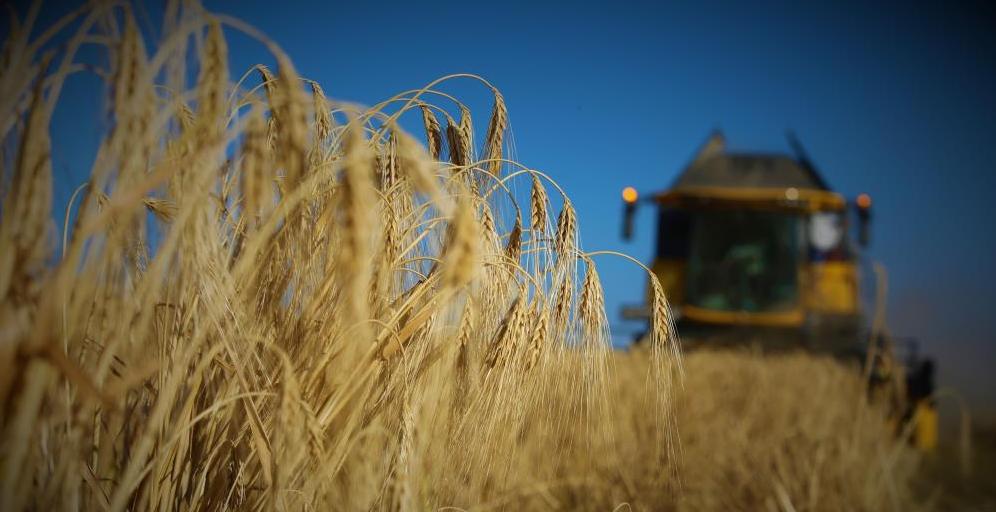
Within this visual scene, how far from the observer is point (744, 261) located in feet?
21.0

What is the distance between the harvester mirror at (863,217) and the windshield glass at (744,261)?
52cm

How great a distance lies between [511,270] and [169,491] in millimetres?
481

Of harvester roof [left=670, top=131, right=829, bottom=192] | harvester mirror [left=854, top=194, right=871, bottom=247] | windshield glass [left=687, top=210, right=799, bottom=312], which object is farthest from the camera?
harvester roof [left=670, top=131, right=829, bottom=192]

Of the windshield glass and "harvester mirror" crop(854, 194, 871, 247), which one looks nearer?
"harvester mirror" crop(854, 194, 871, 247)

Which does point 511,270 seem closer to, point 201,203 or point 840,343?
point 201,203

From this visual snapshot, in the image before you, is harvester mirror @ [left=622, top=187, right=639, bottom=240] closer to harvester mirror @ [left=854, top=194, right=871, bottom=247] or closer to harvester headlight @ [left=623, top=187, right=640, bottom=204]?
harvester headlight @ [left=623, top=187, right=640, bottom=204]

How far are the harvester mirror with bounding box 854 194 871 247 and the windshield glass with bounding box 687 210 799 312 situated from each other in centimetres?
52

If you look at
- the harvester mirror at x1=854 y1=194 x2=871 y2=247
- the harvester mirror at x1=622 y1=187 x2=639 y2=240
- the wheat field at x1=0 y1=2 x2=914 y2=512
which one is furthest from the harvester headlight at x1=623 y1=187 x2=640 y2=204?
the wheat field at x1=0 y1=2 x2=914 y2=512

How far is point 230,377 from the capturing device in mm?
790

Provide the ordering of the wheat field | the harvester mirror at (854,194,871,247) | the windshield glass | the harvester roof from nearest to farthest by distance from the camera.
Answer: the wheat field → the harvester mirror at (854,194,871,247) → the windshield glass → the harvester roof

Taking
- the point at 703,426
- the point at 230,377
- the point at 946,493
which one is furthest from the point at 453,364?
the point at 946,493

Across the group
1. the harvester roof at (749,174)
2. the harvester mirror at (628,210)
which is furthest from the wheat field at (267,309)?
the harvester roof at (749,174)

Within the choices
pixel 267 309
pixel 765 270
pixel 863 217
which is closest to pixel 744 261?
pixel 765 270

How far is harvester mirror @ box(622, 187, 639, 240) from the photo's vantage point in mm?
6363
